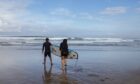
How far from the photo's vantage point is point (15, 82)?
488 inches

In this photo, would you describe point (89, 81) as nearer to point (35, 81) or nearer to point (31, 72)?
point (35, 81)

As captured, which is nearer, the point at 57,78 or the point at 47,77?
the point at 57,78

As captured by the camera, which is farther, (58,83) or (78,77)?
(78,77)

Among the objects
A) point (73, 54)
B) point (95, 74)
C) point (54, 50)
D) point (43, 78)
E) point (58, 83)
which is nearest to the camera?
point (58, 83)

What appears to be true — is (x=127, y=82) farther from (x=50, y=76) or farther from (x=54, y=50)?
(x=54, y=50)

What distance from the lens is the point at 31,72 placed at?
15.4 meters

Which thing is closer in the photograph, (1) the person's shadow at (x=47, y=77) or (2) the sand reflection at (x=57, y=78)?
(2) the sand reflection at (x=57, y=78)

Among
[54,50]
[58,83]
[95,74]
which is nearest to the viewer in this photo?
[58,83]

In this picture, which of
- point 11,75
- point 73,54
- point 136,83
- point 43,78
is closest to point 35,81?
point 43,78

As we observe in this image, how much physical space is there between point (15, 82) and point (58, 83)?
1922mm

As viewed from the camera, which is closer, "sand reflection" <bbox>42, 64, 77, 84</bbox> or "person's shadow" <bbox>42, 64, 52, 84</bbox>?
"sand reflection" <bbox>42, 64, 77, 84</bbox>

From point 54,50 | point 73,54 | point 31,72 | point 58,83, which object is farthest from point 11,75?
point 54,50

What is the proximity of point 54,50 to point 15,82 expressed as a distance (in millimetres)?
8867

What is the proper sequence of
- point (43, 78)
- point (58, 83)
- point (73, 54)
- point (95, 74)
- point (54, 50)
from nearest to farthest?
point (58, 83)
point (43, 78)
point (95, 74)
point (73, 54)
point (54, 50)
